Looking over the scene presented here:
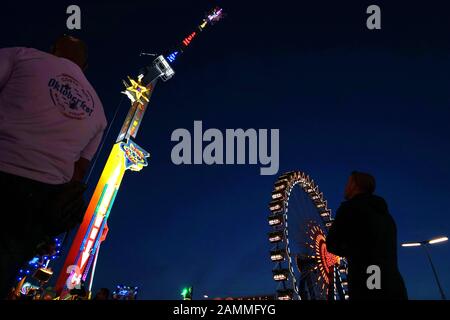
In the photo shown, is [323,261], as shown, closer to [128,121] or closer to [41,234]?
[41,234]

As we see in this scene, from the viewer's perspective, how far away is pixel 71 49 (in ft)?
7.68

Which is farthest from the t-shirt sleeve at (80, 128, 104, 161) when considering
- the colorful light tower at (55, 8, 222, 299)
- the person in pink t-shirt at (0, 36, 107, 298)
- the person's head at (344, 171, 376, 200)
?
the colorful light tower at (55, 8, 222, 299)

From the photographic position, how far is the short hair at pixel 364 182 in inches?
122

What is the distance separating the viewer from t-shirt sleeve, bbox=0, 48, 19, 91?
5.97 feet

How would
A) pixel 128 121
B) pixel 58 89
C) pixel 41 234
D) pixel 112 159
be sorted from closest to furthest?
pixel 41 234, pixel 58 89, pixel 112 159, pixel 128 121

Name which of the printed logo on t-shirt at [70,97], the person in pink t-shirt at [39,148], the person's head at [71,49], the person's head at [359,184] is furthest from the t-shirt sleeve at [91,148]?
the person's head at [359,184]

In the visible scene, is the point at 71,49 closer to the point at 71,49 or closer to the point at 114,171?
the point at 71,49

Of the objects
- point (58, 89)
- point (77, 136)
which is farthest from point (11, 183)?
point (58, 89)

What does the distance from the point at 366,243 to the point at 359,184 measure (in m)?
0.69

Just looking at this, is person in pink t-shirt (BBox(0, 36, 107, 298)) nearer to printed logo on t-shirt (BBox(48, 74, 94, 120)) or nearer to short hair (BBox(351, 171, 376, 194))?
printed logo on t-shirt (BBox(48, 74, 94, 120))

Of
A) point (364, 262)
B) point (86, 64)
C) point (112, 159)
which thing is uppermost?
point (112, 159)

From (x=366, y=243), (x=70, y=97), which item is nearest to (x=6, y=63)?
(x=70, y=97)
